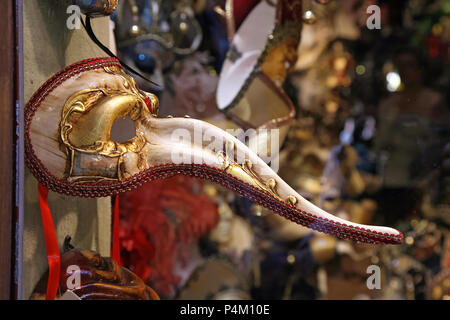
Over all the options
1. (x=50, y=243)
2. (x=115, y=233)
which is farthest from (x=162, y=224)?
(x=50, y=243)

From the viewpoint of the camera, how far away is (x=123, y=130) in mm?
479

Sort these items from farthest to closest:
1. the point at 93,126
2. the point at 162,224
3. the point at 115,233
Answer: the point at 162,224 → the point at 115,233 → the point at 93,126

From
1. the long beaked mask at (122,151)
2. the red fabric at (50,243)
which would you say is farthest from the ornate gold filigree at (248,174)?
the red fabric at (50,243)

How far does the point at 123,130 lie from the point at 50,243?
14 cm

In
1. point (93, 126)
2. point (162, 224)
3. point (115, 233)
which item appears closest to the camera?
point (93, 126)

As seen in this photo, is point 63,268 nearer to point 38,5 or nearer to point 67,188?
point 67,188

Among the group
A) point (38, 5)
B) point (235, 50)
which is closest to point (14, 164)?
point (38, 5)

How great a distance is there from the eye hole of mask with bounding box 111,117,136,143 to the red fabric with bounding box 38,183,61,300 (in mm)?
85

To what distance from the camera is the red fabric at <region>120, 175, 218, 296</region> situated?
2.23ft

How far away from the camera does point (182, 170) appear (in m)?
0.47

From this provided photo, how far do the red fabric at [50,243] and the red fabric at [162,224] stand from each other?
5.7 inches

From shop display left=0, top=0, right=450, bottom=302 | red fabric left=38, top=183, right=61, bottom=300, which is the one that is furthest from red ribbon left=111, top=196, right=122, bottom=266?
red fabric left=38, top=183, right=61, bottom=300

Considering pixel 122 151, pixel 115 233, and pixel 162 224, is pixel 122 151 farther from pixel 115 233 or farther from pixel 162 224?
pixel 162 224

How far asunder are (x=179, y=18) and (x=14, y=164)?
0.47 meters
